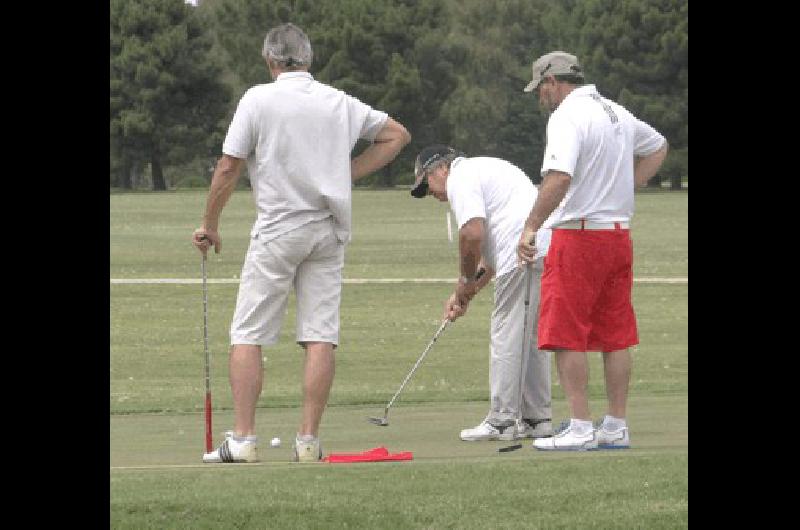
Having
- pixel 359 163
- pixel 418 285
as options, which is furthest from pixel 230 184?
pixel 418 285

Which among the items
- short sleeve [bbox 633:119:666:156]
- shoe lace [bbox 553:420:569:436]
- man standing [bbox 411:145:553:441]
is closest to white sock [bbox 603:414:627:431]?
shoe lace [bbox 553:420:569:436]

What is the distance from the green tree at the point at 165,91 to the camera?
11175 centimetres

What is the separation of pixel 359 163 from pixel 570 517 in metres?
2.75

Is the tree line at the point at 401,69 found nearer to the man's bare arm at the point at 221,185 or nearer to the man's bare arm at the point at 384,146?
the man's bare arm at the point at 384,146

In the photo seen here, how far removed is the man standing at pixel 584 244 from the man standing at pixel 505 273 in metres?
0.93

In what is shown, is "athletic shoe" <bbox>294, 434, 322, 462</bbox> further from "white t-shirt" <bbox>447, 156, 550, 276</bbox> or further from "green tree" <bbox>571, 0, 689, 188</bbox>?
"green tree" <bbox>571, 0, 689, 188</bbox>

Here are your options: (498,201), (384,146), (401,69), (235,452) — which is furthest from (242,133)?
(401,69)

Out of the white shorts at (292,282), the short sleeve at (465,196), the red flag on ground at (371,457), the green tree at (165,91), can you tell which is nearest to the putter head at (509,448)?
the red flag on ground at (371,457)

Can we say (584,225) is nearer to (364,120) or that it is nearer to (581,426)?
(581,426)

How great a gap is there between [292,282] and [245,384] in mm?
560

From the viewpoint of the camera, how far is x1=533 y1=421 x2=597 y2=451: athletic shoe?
10.2m

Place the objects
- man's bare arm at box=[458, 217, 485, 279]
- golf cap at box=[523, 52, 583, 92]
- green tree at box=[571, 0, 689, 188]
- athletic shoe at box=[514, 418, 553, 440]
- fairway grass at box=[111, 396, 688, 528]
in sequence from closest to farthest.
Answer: fairway grass at box=[111, 396, 688, 528]
golf cap at box=[523, 52, 583, 92]
man's bare arm at box=[458, 217, 485, 279]
athletic shoe at box=[514, 418, 553, 440]
green tree at box=[571, 0, 689, 188]

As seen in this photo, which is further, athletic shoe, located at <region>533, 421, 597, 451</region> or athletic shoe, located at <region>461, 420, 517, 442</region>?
athletic shoe, located at <region>461, 420, 517, 442</region>
